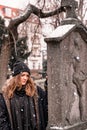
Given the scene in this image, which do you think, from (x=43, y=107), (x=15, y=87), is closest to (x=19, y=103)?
(x=15, y=87)

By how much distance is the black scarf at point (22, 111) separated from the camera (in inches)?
234

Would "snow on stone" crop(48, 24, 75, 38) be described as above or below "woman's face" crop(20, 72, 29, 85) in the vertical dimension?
above

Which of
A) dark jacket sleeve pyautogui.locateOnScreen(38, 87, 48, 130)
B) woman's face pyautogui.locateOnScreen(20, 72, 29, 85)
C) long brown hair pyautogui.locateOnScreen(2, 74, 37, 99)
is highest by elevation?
woman's face pyautogui.locateOnScreen(20, 72, 29, 85)

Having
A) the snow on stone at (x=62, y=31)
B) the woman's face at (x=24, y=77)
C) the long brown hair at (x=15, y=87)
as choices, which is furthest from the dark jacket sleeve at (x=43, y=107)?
the snow on stone at (x=62, y=31)

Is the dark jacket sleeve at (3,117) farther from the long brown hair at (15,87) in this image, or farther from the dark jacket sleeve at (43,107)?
the dark jacket sleeve at (43,107)

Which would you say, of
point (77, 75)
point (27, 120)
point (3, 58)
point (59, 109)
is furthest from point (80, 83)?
point (3, 58)

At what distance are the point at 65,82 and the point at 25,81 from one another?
4.99 feet

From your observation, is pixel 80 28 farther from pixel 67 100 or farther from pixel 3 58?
pixel 3 58

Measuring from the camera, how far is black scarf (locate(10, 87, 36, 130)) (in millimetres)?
5934

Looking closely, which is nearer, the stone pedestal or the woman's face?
the woman's face

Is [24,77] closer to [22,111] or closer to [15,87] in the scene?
[15,87]

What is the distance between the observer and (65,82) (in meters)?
7.27

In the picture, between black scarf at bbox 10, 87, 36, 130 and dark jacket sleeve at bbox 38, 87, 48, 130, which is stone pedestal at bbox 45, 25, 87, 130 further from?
black scarf at bbox 10, 87, 36, 130

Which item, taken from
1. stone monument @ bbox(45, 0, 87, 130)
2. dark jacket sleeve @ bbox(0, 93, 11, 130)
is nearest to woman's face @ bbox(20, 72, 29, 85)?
dark jacket sleeve @ bbox(0, 93, 11, 130)
